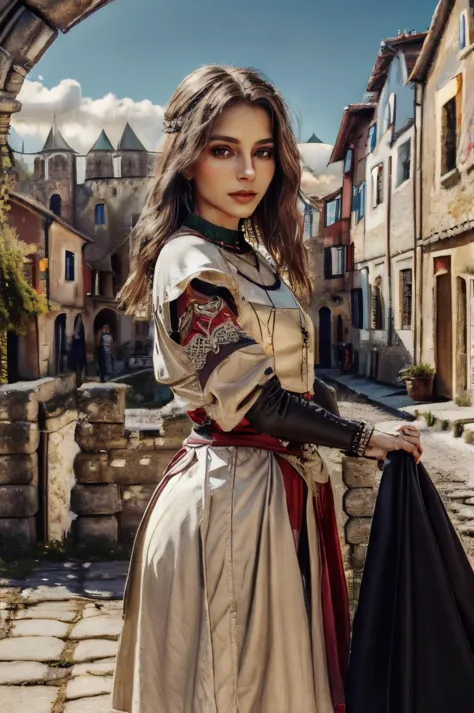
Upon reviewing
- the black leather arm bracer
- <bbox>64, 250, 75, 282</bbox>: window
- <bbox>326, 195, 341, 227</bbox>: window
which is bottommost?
the black leather arm bracer

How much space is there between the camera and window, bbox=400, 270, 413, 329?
142 inches

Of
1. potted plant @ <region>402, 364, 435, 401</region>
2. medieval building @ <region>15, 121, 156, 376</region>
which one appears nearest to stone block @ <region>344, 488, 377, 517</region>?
potted plant @ <region>402, 364, 435, 401</region>

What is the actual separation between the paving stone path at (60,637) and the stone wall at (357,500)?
1.11 metres

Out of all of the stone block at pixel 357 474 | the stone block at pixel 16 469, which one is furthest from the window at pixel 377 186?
the stone block at pixel 16 469

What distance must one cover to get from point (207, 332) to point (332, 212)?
82.0 inches

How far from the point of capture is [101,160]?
12.6 ft

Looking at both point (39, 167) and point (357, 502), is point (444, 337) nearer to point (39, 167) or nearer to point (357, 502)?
point (357, 502)

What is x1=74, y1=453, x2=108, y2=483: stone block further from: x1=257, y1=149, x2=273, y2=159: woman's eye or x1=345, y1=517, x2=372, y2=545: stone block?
→ x1=257, y1=149, x2=273, y2=159: woman's eye

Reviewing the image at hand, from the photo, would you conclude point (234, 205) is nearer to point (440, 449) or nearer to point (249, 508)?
point (249, 508)

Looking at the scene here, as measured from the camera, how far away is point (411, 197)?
363cm

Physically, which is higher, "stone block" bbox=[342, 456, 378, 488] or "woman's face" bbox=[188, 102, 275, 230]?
"woman's face" bbox=[188, 102, 275, 230]

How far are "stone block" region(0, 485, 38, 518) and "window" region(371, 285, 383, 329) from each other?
A: 1.99 metres

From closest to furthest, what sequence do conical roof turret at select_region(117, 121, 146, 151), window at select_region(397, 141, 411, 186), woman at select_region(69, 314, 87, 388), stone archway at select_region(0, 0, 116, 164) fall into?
stone archway at select_region(0, 0, 116, 164)
conical roof turret at select_region(117, 121, 146, 151)
window at select_region(397, 141, 411, 186)
woman at select_region(69, 314, 87, 388)

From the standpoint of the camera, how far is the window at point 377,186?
3561 mm
